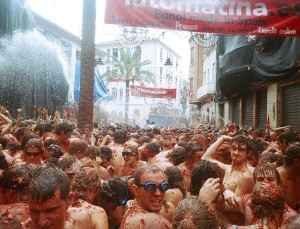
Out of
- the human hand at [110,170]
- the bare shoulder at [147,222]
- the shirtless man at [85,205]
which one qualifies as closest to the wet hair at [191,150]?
the human hand at [110,170]

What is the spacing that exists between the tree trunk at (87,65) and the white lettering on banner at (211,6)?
4.42 metres

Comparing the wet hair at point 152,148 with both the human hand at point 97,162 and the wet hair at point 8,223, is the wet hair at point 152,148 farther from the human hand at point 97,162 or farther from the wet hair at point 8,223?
the wet hair at point 8,223

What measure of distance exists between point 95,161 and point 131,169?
1.88ft

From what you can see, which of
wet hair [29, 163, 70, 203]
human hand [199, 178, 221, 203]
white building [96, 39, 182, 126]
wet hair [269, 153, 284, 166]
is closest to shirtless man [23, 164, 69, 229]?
wet hair [29, 163, 70, 203]

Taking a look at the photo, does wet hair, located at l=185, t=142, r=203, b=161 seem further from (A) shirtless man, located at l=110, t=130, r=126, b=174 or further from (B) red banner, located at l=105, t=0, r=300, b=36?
(B) red banner, located at l=105, t=0, r=300, b=36

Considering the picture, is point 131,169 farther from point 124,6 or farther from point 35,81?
point 35,81

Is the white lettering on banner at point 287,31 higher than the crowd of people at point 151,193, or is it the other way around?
the white lettering on banner at point 287,31

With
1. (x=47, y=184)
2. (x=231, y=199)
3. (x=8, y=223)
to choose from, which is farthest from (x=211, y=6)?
(x=8, y=223)

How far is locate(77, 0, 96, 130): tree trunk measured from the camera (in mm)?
10461

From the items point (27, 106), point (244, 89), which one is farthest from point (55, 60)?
point (244, 89)

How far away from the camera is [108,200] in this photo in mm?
3857


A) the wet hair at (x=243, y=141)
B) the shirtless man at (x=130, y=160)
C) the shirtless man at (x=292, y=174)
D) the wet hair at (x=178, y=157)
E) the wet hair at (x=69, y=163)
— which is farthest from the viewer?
the shirtless man at (x=130, y=160)

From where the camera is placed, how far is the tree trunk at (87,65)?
10.5m

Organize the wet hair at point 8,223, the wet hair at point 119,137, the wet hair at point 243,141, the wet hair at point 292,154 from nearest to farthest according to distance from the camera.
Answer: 1. the wet hair at point 8,223
2. the wet hair at point 292,154
3. the wet hair at point 243,141
4. the wet hair at point 119,137
